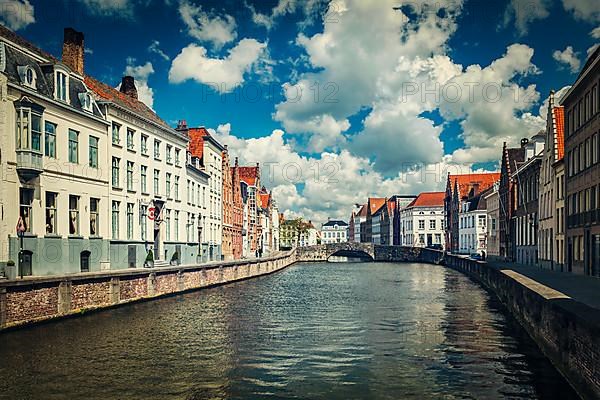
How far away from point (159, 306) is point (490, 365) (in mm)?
19725

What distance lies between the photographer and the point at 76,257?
35.4 m

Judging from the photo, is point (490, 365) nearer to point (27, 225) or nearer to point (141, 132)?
point (27, 225)

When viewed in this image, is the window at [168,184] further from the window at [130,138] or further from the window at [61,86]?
the window at [61,86]

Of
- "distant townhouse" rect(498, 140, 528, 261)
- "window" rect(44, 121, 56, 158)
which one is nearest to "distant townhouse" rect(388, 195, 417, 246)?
"distant townhouse" rect(498, 140, 528, 261)

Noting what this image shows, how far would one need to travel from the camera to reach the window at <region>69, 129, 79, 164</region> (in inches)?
1385

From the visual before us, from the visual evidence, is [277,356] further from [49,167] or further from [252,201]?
[252,201]

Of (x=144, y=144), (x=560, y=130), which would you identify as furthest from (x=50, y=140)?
(x=560, y=130)

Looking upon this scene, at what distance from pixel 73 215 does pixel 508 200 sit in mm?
54121

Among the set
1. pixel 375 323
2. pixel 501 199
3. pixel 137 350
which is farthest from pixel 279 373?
pixel 501 199

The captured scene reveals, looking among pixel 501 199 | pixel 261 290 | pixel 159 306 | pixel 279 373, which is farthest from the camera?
pixel 501 199

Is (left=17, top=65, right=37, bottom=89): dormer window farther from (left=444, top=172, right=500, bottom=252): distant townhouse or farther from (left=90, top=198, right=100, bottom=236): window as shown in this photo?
(left=444, top=172, right=500, bottom=252): distant townhouse

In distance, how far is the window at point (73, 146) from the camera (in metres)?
35.2

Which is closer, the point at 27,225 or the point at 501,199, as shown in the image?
the point at 27,225

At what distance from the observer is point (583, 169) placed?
39.6 meters
